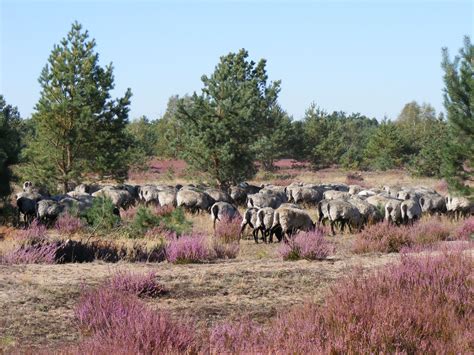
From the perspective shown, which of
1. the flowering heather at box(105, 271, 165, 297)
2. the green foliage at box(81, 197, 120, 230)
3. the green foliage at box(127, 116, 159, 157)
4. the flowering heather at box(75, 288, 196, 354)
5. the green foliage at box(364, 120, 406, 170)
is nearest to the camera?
the flowering heather at box(75, 288, 196, 354)

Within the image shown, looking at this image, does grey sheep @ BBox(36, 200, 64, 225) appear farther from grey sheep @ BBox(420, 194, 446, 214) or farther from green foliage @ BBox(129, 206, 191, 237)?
grey sheep @ BBox(420, 194, 446, 214)

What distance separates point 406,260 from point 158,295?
352cm

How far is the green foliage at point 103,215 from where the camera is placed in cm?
1669

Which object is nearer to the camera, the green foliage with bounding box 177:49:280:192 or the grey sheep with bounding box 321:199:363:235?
the grey sheep with bounding box 321:199:363:235

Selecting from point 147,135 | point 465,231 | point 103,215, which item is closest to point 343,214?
point 465,231

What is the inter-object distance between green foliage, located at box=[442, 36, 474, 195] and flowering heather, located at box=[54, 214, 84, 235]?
431 inches

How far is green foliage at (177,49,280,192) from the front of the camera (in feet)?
82.6

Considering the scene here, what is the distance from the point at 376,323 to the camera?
17.5ft

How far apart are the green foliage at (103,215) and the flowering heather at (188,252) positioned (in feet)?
16.4

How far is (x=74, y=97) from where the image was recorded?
2538 centimetres

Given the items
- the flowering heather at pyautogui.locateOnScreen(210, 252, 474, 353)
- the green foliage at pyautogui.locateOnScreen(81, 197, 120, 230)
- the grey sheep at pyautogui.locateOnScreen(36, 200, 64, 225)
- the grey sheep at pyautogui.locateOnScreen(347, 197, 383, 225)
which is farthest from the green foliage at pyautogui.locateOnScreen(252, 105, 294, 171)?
the flowering heather at pyautogui.locateOnScreen(210, 252, 474, 353)

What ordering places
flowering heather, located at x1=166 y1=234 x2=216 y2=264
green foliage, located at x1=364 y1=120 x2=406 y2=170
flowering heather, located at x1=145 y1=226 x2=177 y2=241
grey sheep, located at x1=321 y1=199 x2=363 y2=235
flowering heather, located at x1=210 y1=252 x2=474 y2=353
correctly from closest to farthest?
1. flowering heather, located at x1=210 y1=252 x2=474 y2=353
2. flowering heather, located at x1=166 y1=234 x2=216 y2=264
3. flowering heather, located at x1=145 y1=226 x2=177 y2=241
4. grey sheep, located at x1=321 y1=199 x2=363 y2=235
5. green foliage, located at x1=364 y1=120 x2=406 y2=170

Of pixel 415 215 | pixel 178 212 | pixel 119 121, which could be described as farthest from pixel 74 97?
pixel 415 215

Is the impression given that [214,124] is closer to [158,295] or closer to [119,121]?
[119,121]
